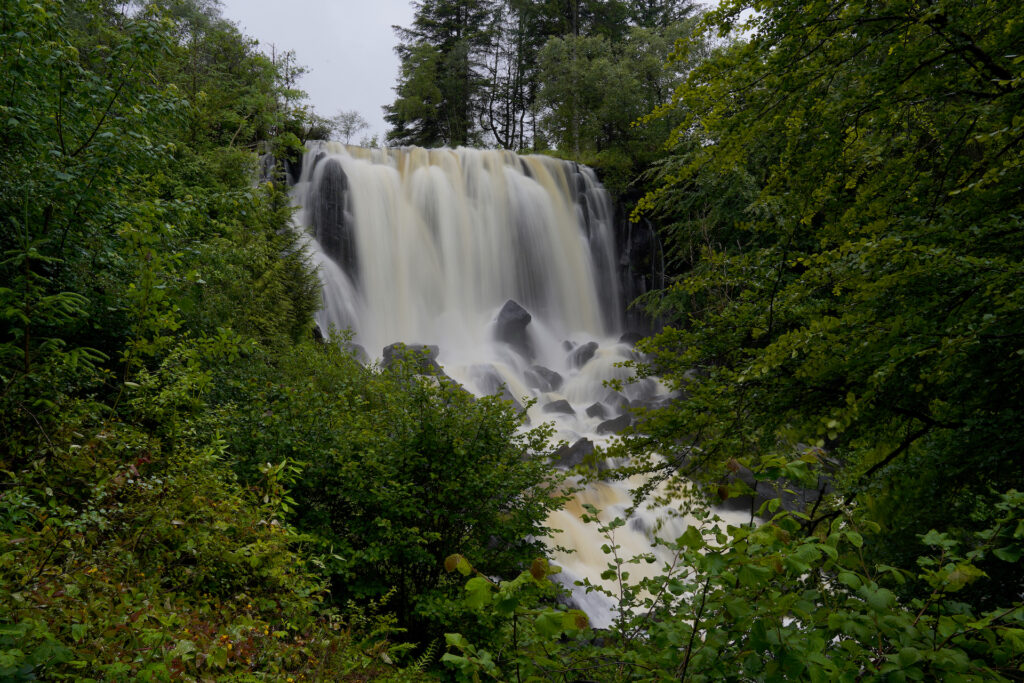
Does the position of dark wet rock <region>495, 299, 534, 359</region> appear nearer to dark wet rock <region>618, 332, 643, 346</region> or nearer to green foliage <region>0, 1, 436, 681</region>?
dark wet rock <region>618, 332, 643, 346</region>

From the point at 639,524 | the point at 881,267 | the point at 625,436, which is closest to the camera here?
the point at 881,267

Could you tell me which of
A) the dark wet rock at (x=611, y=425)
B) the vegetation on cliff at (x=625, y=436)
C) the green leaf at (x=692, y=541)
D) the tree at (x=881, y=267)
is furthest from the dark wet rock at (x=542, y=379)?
the green leaf at (x=692, y=541)

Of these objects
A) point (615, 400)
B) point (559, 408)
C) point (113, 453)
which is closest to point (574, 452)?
point (559, 408)

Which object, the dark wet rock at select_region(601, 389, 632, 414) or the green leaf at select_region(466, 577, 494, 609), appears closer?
the green leaf at select_region(466, 577, 494, 609)

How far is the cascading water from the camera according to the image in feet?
58.9

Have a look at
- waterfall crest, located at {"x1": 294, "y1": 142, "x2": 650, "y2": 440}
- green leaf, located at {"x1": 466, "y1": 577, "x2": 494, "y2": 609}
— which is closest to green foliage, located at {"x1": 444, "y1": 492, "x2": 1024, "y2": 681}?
green leaf, located at {"x1": 466, "y1": 577, "x2": 494, "y2": 609}

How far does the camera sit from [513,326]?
2000cm

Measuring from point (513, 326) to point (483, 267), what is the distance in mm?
3123

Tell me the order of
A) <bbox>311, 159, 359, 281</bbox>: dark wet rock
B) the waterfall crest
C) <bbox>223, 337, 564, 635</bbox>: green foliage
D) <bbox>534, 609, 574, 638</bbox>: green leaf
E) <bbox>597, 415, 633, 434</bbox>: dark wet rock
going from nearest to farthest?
1. <bbox>534, 609, 574, 638</bbox>: green leaf
2. <bbox>223, 337, 564, 635</bbox>: green foliage
3. <bbox>597, 415, 633, 434</bbox>: dark wet rock
4. the waterfall crest
5. <bbox>311, 159, 359, 281</bbox>: dark wet rock

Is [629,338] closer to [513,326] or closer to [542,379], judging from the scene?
[513,326]

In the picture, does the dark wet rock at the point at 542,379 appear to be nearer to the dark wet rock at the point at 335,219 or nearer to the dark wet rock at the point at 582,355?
the dark wet rock at the point at 582,355

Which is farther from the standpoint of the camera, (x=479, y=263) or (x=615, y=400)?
(x=479, y=263)

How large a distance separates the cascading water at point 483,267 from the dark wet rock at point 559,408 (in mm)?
42

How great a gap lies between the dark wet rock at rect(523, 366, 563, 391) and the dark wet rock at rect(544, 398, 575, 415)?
114 centimetres
